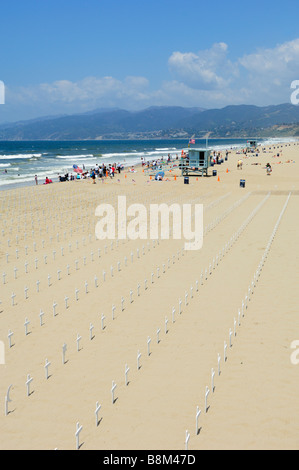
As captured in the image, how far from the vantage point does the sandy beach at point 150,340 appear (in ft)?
24.3

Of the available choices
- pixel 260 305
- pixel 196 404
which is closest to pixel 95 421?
pixel 196 404

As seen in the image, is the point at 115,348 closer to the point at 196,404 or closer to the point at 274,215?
the point at 196,404

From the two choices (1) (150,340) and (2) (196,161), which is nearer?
(1) (150,340)

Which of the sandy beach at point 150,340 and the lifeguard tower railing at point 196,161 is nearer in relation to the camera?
the sandy beach at point 150,340

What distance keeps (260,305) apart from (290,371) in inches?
Answer: 139

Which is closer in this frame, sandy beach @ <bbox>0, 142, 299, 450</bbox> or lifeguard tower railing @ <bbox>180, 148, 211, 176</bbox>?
sandy beach @ <bbox>0, 142, 299, 450</bbox>

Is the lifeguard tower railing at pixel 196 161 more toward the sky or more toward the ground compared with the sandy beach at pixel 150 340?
more toward the sky

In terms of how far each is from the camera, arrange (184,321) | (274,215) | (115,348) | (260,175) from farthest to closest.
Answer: (260,175) < (274,215) < (184,321) < (115,348)

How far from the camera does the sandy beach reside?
7.42 meters

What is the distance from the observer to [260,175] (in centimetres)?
4997

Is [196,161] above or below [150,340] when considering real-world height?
above

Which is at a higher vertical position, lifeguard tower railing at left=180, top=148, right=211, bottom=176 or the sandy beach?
lifeguard tower railing at left=180, top=148, right=211, bottom=176

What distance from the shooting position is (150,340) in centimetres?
1047
